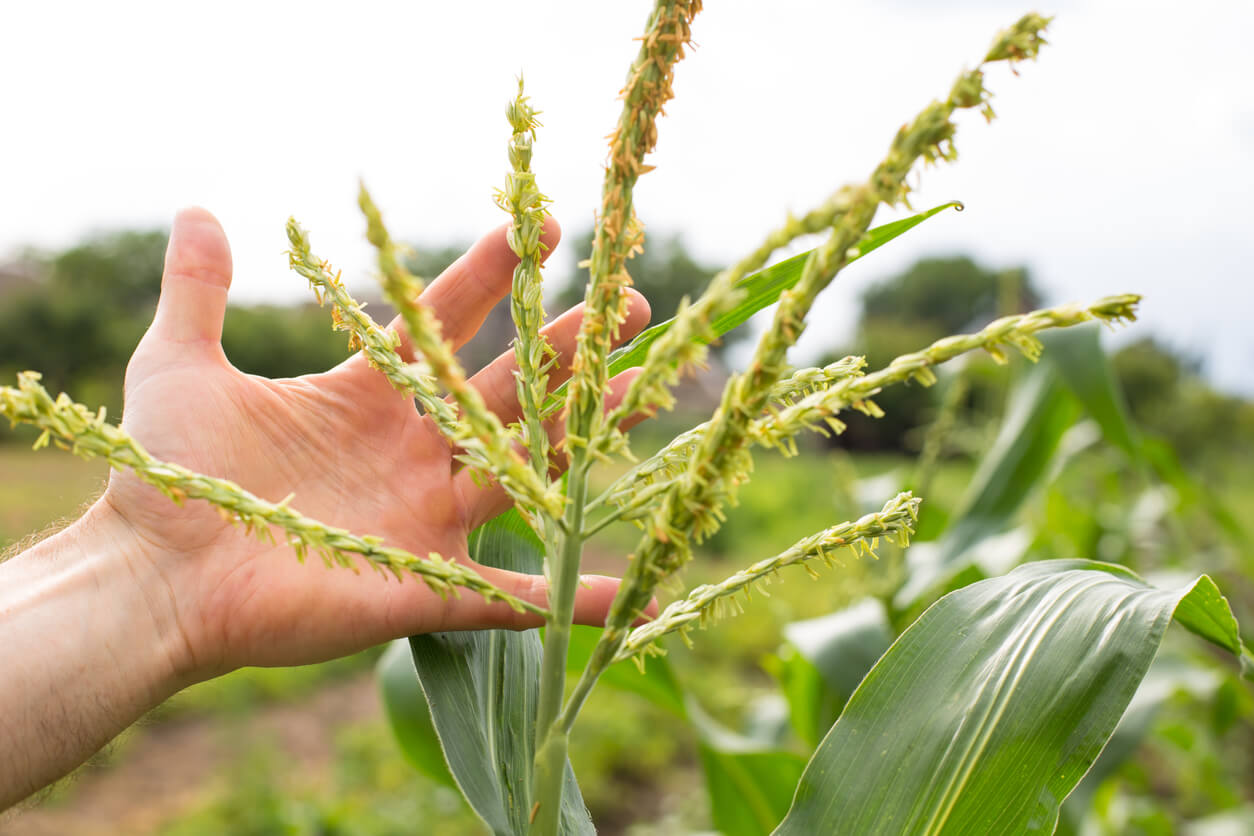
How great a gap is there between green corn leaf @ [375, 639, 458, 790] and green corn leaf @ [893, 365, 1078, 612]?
4.05 feet

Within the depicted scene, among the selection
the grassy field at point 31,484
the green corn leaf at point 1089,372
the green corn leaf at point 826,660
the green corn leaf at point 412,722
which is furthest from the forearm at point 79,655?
the grassy field at point 31,484

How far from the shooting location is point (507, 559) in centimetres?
123

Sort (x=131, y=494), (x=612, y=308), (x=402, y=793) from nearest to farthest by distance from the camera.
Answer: (x=612, y=308)
(x=131, y=494)
(x=402, y=793)

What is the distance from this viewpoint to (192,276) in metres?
1.17

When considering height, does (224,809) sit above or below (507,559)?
below

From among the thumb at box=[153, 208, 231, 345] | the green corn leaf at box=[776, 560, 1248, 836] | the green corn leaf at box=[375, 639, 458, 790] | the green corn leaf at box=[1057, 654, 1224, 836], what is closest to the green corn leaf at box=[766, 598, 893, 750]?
the green corn leaf at box=[1057, 654, 1224, 836]

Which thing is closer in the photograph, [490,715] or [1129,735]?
[490,715]

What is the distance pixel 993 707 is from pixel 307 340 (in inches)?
525

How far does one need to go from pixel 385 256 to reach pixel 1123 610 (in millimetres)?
818

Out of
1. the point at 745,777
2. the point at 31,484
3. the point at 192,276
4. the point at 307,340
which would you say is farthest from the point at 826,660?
the point at 307,340

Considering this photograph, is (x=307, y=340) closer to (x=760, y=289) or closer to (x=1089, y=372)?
(x=1089, y=372)

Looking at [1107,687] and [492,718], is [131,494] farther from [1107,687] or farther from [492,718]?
[1107,687]

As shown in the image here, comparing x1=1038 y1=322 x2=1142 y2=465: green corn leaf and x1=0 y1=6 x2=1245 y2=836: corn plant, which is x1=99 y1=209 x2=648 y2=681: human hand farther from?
x1=1038 y1=322 x2=1142 y2=465: green corn leaf

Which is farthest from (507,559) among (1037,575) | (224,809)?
(224,809)
